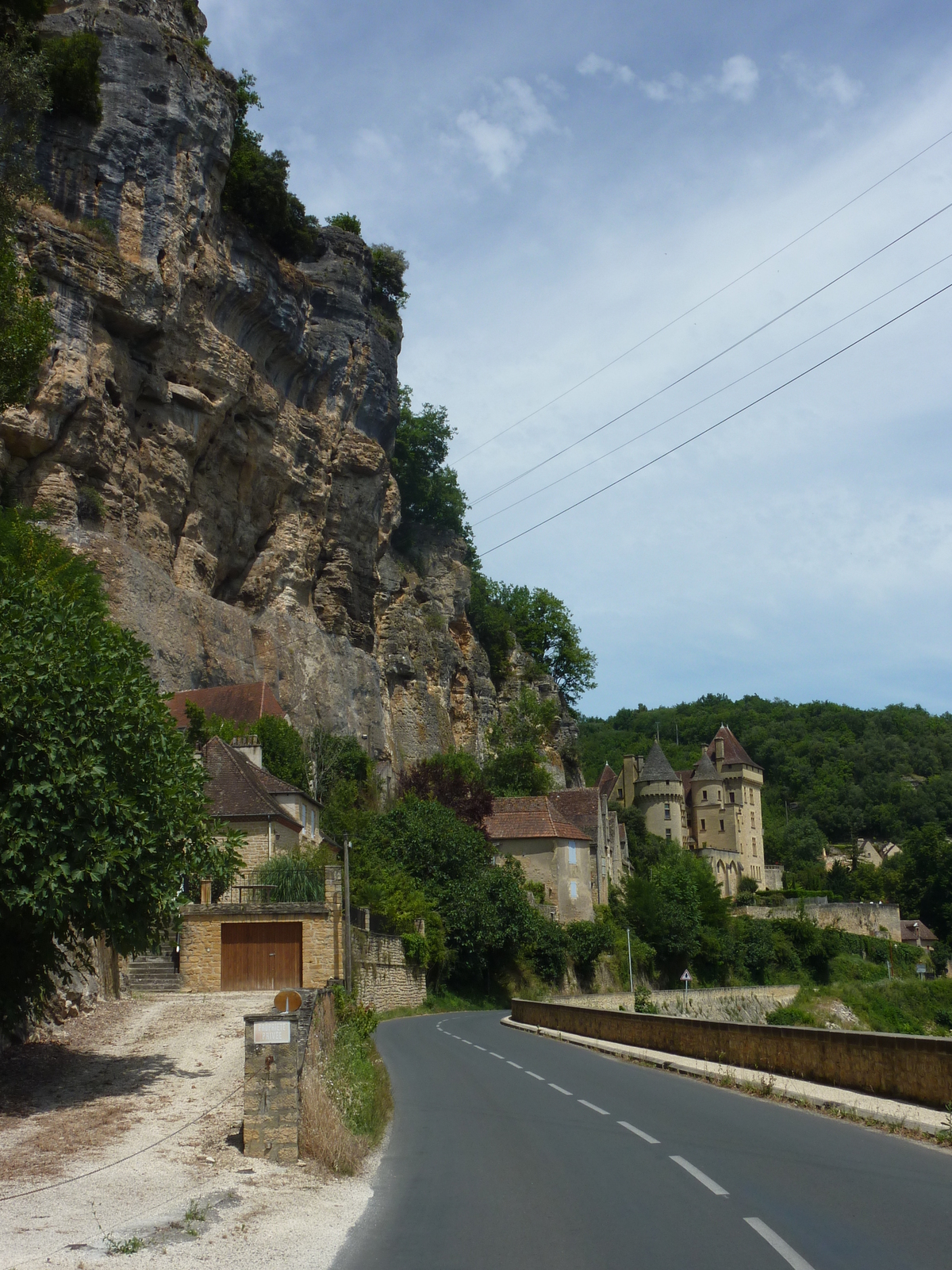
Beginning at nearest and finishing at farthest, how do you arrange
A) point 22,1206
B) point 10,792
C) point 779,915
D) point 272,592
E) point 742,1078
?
1. point 22,1206
2. point 10,792
3. point 742,1078
4. point 272,592
5. point 779,915

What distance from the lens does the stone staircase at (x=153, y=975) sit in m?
27.5

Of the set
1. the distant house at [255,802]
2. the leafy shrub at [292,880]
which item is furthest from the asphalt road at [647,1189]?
the distant house at [255,802]

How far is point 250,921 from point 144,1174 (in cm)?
1987

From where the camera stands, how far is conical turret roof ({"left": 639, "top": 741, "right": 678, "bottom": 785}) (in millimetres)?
94625

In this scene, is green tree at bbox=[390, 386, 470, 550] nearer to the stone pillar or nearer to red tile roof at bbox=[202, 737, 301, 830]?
red tile roof at bbox=[202, 737, 301, 830]

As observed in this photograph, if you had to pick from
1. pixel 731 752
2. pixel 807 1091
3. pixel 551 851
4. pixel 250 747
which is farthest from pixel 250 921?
pixel 731 752

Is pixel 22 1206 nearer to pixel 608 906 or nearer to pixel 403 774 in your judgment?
pixel 403 774

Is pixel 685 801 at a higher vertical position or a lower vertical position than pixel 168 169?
lower

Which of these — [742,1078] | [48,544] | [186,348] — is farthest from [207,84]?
[742,1078]

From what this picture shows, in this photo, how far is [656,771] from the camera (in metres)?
95.1

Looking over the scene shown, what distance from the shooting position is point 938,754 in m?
150

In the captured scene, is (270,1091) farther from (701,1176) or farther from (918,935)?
(918,935)

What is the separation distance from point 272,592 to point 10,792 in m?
40.9

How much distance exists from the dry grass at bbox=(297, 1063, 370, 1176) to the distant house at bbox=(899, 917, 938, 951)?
89021 millimetres
